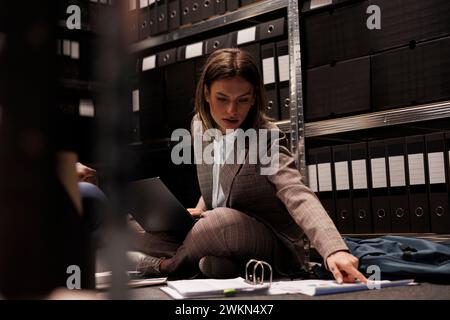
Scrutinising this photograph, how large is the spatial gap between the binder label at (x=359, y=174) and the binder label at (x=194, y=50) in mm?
740

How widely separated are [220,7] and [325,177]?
2.48 ft

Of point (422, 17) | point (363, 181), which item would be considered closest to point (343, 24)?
point (422, 17)

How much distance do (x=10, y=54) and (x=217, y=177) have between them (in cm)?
133

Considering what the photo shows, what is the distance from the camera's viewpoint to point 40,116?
182 mm

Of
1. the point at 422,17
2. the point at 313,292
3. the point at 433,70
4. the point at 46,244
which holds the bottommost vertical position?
the point at 313,292

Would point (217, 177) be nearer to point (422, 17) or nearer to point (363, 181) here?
point (363, 181)

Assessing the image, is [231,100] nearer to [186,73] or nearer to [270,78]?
[270,78]

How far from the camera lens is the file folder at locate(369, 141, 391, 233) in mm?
1627

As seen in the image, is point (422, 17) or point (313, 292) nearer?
point (313, 292)

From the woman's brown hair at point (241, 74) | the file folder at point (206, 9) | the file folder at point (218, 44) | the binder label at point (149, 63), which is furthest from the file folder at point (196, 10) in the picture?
the woman's brown hair at point (241, 74)

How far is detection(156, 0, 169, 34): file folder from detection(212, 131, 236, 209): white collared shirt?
34.4 inches

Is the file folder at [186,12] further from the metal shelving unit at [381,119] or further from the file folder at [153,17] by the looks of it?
the metal shelving unit at [381,119]

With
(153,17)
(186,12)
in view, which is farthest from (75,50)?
(153,17)

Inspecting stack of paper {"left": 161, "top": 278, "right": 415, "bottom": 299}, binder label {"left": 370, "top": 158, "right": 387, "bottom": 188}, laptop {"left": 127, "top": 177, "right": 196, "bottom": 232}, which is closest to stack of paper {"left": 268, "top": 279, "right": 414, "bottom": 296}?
stack of paper {"left": 161, "top": 278, "right": 415, "bottom": 299}
